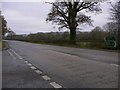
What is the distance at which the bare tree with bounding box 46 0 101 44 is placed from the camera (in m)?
50.9

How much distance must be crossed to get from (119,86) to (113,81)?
0.88 metres

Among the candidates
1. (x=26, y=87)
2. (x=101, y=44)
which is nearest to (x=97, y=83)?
(x=26, y=87)

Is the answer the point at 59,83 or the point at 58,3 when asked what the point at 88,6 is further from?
the point at 59,83

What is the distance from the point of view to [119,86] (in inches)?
325

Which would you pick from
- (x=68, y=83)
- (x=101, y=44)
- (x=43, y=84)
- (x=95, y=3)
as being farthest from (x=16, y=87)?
(x=95, y=3)

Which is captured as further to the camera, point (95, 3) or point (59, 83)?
point (95, 3)

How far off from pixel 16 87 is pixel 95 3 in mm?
43530

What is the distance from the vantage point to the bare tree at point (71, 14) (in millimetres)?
50875

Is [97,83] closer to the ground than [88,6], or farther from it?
closer to the ground

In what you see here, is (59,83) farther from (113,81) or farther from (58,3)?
(58,3)

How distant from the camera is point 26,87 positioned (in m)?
8.45

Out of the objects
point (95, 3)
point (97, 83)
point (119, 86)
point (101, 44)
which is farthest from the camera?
point (95, 3)

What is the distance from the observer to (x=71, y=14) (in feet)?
167

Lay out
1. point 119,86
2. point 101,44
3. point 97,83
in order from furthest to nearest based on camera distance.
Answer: point 101,44
point 97,83
point 119,86
